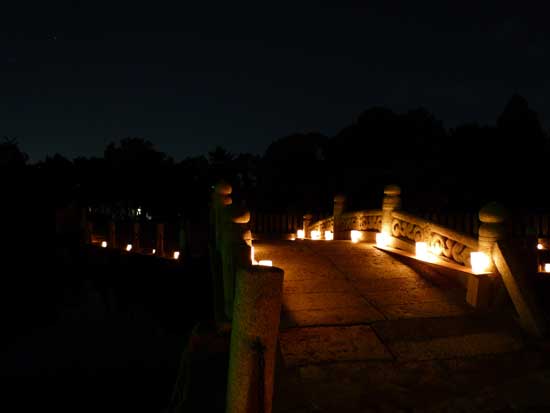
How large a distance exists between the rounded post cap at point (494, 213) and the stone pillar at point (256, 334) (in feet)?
13.0

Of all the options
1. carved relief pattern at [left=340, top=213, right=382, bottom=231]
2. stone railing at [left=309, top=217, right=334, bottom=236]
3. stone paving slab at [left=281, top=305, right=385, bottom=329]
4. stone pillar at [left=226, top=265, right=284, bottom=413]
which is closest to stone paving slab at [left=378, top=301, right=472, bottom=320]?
stone paving slab at [left=281, top=305, right=385, bottom=329]

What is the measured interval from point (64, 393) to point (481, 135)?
65.1 ft

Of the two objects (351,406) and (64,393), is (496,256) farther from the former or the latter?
(64,393)

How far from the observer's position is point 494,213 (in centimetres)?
562

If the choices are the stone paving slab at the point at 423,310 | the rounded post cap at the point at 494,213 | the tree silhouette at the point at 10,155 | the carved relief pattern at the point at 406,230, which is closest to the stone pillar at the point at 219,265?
the stone paving slab at the point at 423,310

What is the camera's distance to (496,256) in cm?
553

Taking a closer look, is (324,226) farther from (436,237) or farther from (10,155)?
(10,155)

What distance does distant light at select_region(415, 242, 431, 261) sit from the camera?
7.41m

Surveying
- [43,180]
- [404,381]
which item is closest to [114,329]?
[43,180]

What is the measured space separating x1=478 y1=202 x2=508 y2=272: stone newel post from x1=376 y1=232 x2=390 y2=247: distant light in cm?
342

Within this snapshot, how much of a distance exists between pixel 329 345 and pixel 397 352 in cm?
78

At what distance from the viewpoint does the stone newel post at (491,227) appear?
559cm

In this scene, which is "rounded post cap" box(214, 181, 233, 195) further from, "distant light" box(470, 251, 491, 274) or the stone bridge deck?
"distant light" box(470, 251, 491, 274)

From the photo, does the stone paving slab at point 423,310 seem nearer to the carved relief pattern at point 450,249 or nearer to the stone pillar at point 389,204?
the carved relief pattern at point 450,249
